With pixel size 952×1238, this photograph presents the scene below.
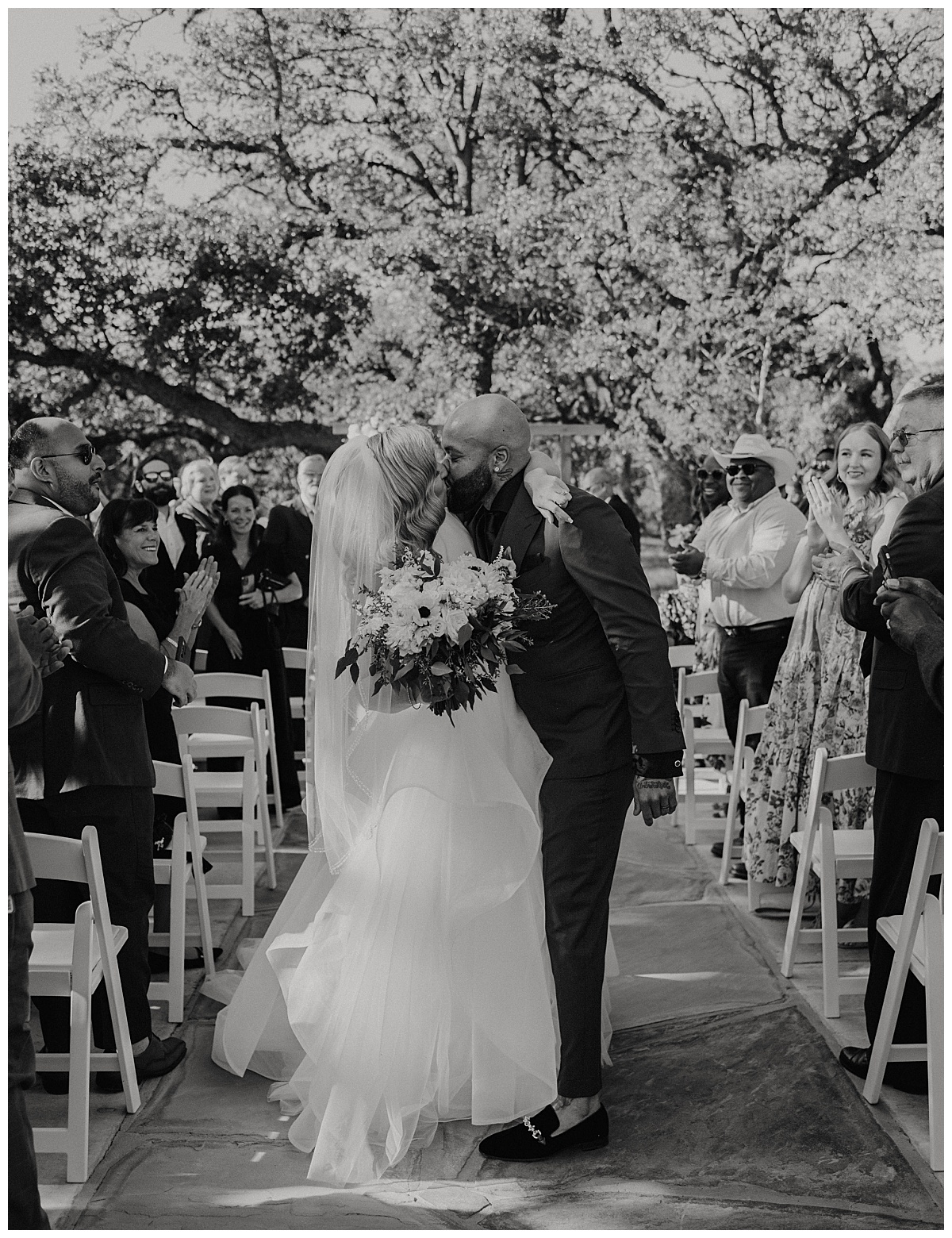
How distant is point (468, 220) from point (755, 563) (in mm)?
11681

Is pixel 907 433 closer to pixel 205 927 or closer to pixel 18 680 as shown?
pixel 18 680

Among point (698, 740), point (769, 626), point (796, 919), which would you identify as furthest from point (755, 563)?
point (796, 919)

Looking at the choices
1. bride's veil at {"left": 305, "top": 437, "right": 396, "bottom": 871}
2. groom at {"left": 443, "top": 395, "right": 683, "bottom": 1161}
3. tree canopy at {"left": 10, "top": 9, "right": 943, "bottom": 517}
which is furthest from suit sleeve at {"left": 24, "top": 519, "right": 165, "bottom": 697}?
tree canopy at {"left": 10, "top": 9, "right": 943, "bottom": 517}

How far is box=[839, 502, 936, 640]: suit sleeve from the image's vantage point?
3.48 metres

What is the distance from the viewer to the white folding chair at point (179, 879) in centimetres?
429

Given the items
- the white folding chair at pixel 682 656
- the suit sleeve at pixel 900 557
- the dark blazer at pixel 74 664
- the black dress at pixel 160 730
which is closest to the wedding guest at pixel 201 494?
the black dress at pixel 160 730

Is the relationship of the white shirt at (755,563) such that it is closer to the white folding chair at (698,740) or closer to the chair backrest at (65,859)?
the white folding chair at (698,740)

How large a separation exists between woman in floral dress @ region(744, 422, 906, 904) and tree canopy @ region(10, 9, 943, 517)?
36.9 feet

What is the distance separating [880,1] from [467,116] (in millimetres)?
5325

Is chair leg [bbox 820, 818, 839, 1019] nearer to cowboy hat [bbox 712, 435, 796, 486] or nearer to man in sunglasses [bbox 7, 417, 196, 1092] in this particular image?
man in sunglasses [bbox 7, 417, 196, 1092]

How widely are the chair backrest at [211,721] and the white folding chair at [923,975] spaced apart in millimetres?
2851

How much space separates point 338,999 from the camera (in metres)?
3.53

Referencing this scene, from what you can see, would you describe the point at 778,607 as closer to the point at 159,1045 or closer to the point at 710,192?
the point at 159,1045

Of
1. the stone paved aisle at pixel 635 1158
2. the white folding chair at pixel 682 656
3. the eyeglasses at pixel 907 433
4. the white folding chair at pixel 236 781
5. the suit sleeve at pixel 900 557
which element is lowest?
the stone paved aisle at pixel 635 1158
